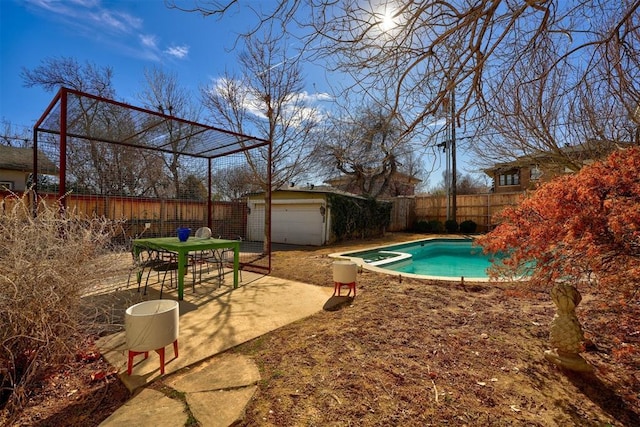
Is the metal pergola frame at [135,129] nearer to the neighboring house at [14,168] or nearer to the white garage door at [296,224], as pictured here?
the white garage door at [296,224]

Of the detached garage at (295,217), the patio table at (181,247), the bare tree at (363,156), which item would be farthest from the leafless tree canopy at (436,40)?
the detached garage at (295,217)

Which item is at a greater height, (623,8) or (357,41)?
(623,8)

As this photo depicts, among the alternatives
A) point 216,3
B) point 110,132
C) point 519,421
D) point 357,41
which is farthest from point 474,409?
point 110,132

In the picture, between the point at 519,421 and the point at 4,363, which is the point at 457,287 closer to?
the point at 519,421

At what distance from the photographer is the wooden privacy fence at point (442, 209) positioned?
1605 cm

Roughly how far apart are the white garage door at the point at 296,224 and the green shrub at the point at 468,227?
8.65 meters

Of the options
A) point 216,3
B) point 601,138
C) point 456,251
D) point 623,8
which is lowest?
point 456,251

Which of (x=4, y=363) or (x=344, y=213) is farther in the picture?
(x=344, y=213)

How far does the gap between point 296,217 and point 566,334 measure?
10.8 meters

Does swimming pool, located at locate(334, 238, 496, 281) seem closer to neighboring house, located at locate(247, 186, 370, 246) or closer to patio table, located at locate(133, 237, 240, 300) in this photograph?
neighboring house, located at locate(247, 186, 370, 246)

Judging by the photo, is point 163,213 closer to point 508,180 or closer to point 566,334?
point 566,334

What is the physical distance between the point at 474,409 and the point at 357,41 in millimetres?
2859

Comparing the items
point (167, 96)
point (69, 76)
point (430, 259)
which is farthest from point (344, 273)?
point (69, 76)

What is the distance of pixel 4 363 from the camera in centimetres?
200
